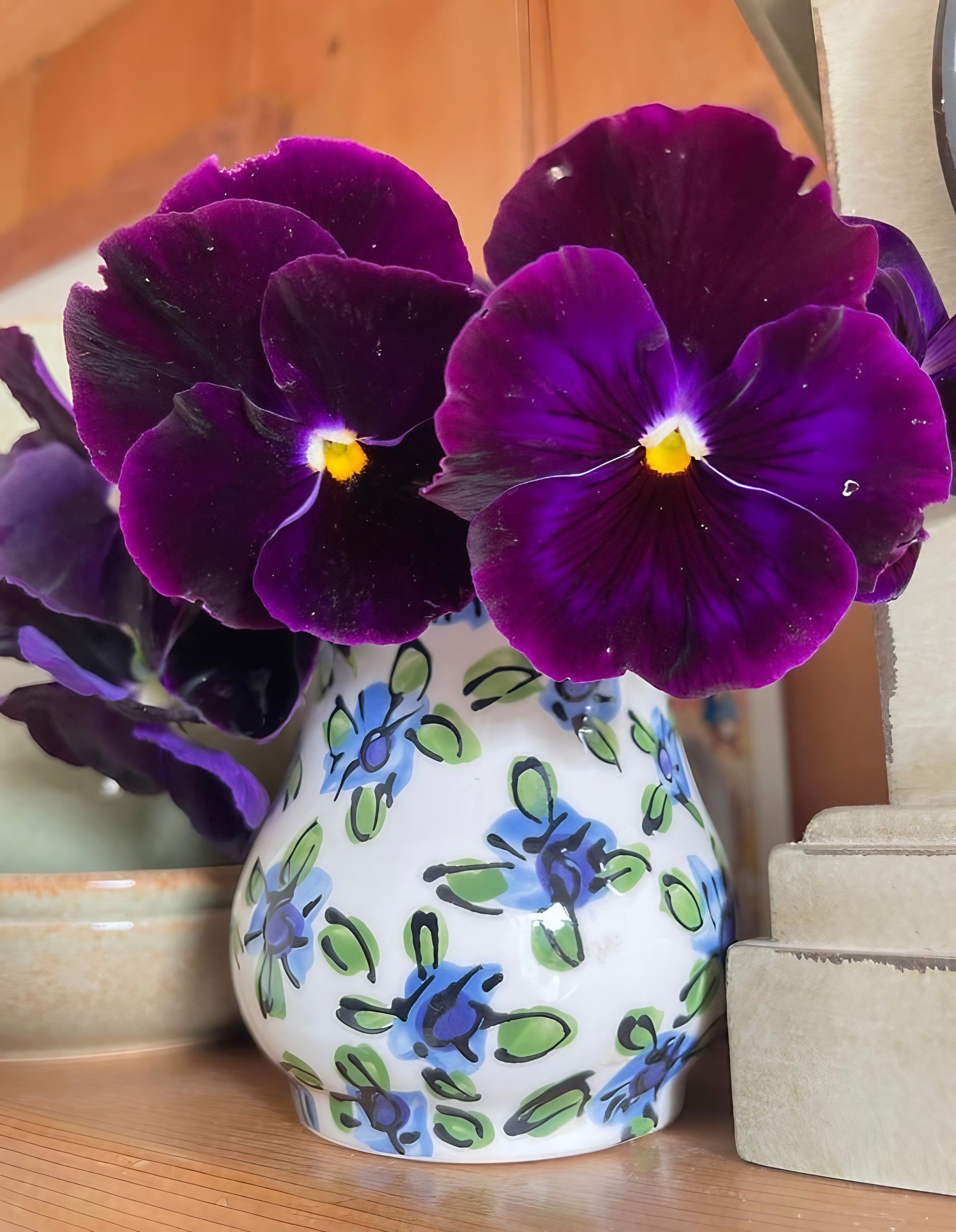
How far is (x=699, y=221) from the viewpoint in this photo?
26 cm

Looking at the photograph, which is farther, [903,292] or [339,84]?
[339,84]

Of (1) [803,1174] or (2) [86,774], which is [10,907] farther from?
(1) [803,1174]

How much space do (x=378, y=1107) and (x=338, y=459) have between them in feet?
0.69

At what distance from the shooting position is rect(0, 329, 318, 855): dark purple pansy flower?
0.43 m

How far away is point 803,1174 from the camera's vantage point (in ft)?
1.00

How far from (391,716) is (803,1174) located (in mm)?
195

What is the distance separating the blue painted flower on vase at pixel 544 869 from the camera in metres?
0.31

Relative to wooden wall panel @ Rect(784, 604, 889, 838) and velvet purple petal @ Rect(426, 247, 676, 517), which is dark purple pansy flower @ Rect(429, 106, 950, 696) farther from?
wooden wall panel @ Rect(784, 604, 889, 838)

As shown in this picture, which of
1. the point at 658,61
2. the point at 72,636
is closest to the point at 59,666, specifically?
the point at 72,636

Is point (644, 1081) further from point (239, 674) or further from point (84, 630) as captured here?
point (84, 630)

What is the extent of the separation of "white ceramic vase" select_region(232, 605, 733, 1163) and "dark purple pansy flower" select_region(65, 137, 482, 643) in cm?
6

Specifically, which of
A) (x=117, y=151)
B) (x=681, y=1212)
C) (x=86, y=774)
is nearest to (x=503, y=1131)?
(x=681, y=1212)

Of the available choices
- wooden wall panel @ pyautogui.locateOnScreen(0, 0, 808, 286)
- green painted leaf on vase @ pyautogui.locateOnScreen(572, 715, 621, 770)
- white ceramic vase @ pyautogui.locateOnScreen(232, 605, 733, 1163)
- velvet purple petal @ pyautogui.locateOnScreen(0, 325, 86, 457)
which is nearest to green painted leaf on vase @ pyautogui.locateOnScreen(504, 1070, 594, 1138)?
white ceramic vase @ pyautogui.locateOnScreen(232, 605, 733, 1163)

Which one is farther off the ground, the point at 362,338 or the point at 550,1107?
the point at 362,338
